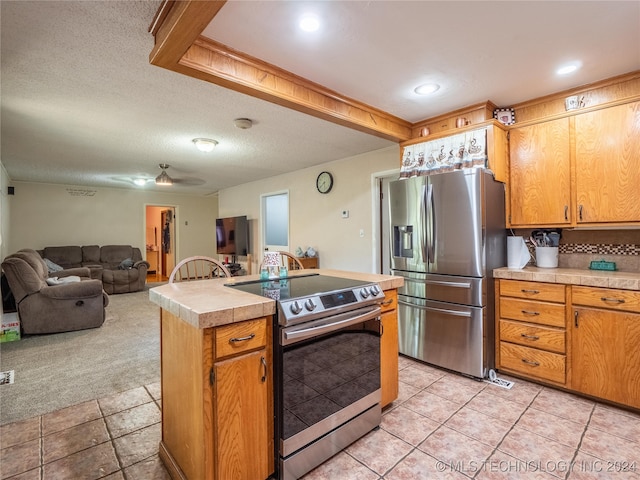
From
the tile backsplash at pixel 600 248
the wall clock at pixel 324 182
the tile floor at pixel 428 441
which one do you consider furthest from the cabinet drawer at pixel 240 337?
the wall clock at pixel 324 182

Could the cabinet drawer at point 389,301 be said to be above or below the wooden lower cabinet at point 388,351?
above

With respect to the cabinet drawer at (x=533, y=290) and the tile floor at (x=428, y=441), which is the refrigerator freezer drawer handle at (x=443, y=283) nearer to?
the cabinet drawer at (x=533, y=290)

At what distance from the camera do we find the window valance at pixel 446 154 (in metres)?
2.75

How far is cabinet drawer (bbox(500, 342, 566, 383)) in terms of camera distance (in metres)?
2.40

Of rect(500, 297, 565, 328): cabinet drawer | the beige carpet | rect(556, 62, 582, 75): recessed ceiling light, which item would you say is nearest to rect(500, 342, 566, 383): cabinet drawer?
rect(500, 297, 565, 328): cabinet drawer

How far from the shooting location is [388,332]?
7.01ft

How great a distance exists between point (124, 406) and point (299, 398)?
1487mm

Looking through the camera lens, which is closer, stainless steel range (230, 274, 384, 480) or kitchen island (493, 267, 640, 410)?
stainless steel range (230, 274, 384, 480)

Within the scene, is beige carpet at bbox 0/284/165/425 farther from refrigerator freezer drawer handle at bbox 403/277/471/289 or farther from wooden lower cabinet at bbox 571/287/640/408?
wooden lower cabinet at bbox 571/287/640/408

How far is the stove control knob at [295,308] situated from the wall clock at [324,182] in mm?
3554

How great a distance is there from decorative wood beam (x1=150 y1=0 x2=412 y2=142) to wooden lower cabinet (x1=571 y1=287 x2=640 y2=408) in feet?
7.06

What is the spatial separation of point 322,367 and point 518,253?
2.13 m

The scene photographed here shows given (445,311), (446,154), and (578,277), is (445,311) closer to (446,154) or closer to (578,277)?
(578,277)

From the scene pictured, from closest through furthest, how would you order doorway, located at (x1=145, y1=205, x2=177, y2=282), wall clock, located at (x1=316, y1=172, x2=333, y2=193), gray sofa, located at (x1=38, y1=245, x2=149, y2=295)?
→ wall clock, located at (x1=316, y1=172, x2=333, y2=193), gray sofa, located at (x1=38, y1=245, x2=149, y2=295), doorway, located at (x1=145, y1=205, x2=177, y2=282)
